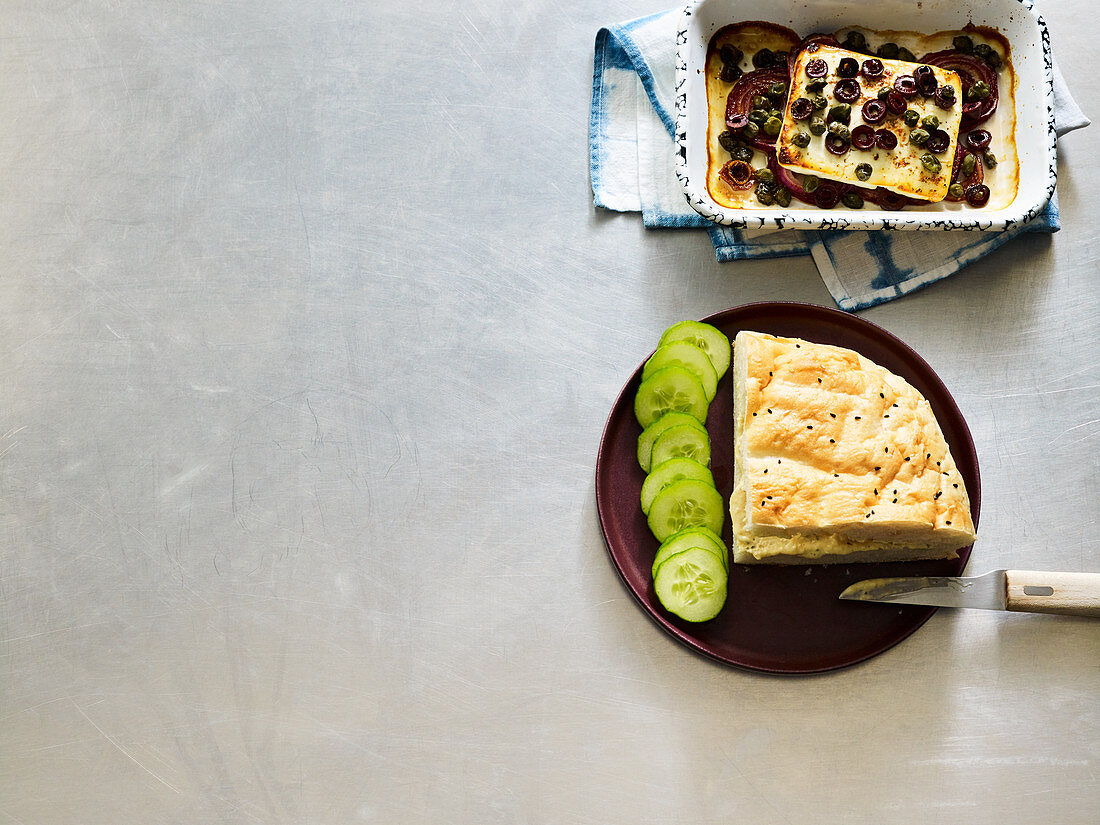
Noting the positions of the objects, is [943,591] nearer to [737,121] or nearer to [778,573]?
[778,573]

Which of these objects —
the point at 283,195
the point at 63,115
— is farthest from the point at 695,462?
the point at 63,115

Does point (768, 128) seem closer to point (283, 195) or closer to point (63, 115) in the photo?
point (283, 195)

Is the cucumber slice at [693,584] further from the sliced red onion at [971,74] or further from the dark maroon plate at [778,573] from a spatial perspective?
the sliced red onion at [971,74]

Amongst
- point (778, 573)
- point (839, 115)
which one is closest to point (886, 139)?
point (839, 115)

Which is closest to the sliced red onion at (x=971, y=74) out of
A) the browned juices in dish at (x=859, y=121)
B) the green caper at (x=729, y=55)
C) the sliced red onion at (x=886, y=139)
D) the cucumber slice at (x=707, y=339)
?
the browned juices in dish at (x=859, y=121)

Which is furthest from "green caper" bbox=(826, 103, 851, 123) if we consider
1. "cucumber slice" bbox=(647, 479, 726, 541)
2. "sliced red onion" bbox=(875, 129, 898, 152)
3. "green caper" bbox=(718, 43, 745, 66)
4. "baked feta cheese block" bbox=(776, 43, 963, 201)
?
"cucumber slice" bbox=(647, 479, 726, 541)

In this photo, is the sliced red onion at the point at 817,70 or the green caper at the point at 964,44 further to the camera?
the green caper at the point at 964,44
